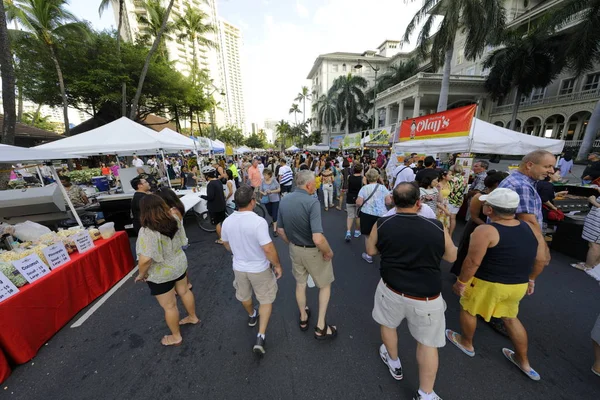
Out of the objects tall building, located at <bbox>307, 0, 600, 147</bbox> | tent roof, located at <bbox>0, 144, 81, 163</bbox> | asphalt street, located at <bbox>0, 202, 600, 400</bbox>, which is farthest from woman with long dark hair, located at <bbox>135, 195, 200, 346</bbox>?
tall building, located at <bbox>307, 0, 600, 147</bbox>

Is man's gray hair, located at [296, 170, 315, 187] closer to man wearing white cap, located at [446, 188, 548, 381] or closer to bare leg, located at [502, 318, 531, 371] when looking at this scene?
man wearing white cap, located at [446, 188, 548, 381]

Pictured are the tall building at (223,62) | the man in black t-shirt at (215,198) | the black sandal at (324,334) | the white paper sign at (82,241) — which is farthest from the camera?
the tall building at (223,62)

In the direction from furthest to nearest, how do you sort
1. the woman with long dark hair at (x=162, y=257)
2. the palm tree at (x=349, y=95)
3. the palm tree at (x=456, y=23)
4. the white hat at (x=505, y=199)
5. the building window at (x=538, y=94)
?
the palm tree at (x=349, y=95), the building window at (x=538, y=94), the palm tree at (x=456, y=23), the woman with long dark hair at (x=162, y=257), the white hat at (x=505, y=199)

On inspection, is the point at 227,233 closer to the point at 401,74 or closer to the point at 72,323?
the point at 72,323

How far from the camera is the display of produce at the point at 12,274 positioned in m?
2.28

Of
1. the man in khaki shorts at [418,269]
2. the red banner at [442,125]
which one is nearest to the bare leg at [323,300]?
the man in khaki shorts at [418,269]

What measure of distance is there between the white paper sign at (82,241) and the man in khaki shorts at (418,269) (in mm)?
4145

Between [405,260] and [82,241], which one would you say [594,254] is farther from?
[82,241]

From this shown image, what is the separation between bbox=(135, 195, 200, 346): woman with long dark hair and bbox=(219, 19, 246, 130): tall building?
8986 cm

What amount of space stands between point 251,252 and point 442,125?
6.63m

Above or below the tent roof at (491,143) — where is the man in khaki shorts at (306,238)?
below

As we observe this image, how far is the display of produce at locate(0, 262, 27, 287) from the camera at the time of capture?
2283mm

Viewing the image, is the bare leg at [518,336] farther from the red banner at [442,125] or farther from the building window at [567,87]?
the building window at [567,87]

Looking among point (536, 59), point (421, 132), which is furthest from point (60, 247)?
point (536, 59)
